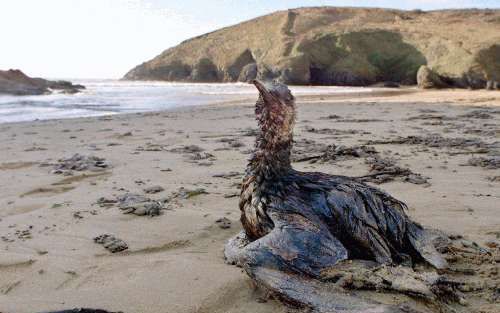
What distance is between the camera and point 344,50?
48.6m

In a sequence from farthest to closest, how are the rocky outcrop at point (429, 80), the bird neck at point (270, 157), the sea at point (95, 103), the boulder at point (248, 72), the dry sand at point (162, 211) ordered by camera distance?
the boulder at point (248, 72)
the rocky outcrop at point (429, 80)
the sea at point (95, 103)
the bird neck at point (270, 157)
the dry sand at point (162, 211)

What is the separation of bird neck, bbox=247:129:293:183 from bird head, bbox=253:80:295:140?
20 mm

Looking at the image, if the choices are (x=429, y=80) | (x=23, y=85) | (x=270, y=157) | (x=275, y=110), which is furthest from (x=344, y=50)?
(x=270, y=157)

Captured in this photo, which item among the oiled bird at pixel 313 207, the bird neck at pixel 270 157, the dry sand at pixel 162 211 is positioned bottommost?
the dry sand at pixel 162 211

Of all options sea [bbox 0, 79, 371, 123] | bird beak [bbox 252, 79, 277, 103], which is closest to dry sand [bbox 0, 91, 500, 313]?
bird beak [bbox 252, 79, 277, 103]

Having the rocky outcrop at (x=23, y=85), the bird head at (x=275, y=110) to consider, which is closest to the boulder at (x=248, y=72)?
the rocky outcrop at (x=23, y=85)

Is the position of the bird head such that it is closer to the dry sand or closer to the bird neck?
the bird neck

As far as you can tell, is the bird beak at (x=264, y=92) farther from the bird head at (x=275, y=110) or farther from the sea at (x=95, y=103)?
the sea at (x=95, y=103)

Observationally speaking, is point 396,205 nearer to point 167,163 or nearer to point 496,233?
point 496,233

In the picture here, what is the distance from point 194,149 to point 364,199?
504cm

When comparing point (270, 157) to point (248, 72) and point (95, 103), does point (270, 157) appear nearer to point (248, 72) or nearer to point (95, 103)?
point (95, 103)

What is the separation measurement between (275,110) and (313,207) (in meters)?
0.68

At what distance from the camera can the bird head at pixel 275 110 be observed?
3318mm

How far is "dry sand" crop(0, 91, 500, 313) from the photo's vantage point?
2926 mm
